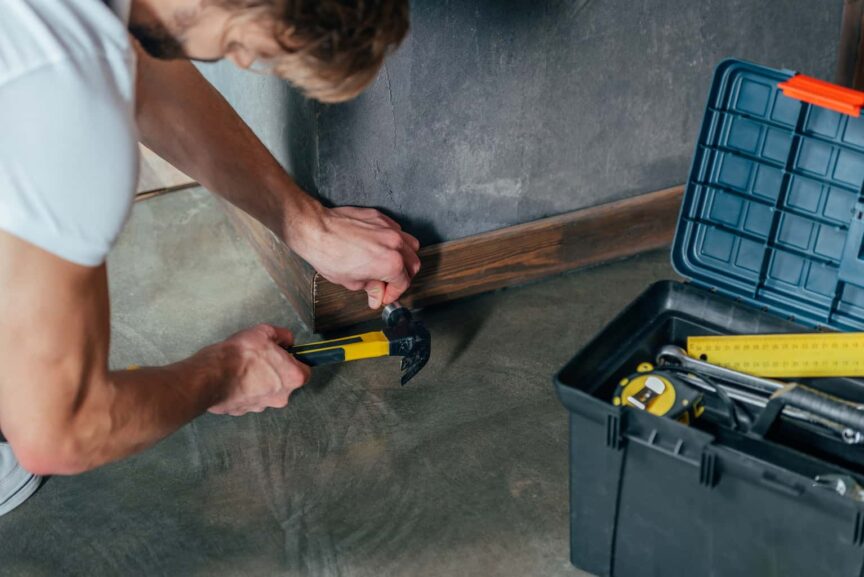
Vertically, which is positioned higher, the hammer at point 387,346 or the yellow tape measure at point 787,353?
the yellow tape measure at point 787,353

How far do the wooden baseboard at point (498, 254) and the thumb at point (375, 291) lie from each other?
21 cm

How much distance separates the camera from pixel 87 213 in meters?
1.13

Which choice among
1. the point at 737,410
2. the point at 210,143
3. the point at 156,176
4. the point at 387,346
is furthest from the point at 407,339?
the point at 156,176

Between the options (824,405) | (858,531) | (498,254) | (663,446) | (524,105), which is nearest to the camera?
(858,531)

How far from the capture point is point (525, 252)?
228 cm

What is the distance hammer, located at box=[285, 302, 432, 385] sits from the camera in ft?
5.68

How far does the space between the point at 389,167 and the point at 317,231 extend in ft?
1.00

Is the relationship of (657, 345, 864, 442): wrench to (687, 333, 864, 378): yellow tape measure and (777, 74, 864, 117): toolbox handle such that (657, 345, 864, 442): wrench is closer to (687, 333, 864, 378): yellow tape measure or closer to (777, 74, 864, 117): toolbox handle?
(687, 333, 864, 378): yellow tape measure

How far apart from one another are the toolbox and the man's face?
1.99ft

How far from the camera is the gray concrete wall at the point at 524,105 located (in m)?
1.99

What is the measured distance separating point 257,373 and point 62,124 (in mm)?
565

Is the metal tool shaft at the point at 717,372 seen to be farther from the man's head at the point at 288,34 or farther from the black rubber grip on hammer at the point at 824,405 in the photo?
the man's head at the point at 288,34

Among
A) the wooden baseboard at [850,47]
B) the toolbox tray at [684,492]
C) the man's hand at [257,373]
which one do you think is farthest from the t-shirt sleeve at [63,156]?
the wooden baseboard at [850,47]

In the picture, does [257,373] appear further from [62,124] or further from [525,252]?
[525,252]
